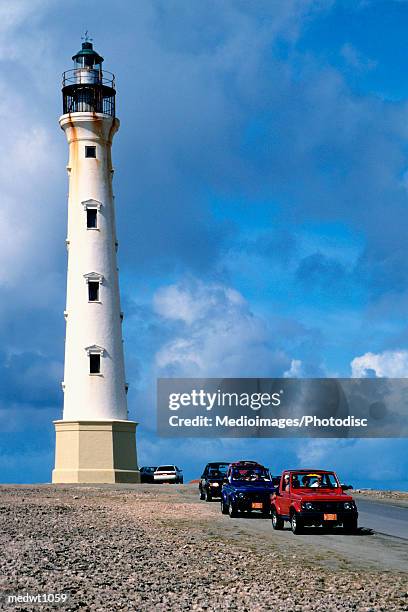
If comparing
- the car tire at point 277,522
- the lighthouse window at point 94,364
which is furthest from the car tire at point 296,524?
the lighthouse window at point 94,364

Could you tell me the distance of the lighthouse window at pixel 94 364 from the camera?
202 ft

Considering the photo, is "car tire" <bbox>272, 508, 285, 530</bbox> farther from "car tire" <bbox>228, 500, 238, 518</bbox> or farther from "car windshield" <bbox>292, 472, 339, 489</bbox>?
"car tire" <bbox>228, 500, 238, 518</bbox>

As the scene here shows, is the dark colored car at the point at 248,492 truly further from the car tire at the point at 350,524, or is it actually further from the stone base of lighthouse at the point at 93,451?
the stone base of lighthouse at the point at 93,451

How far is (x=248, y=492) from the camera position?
34781mm

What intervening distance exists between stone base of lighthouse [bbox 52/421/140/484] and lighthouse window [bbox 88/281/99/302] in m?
7.41

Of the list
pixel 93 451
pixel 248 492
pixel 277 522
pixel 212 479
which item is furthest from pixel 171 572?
pixel 93 451

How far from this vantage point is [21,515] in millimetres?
34000

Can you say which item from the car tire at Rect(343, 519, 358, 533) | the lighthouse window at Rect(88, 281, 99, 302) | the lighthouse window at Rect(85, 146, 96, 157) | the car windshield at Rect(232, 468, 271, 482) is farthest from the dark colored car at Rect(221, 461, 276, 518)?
the lighthouse window at Rect(85, 146, 96, 157)

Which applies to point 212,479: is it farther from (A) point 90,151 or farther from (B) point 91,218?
(A) point 90,151

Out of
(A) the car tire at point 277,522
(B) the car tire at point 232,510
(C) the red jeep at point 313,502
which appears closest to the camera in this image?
(C) the red jeep at point 313,502

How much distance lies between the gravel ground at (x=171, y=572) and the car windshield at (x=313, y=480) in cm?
231

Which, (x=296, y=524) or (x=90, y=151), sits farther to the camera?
(x=90, y=151)

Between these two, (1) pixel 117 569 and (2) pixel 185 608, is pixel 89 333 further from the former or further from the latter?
(2) pixel 185 608

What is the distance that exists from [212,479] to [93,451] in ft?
57.0
